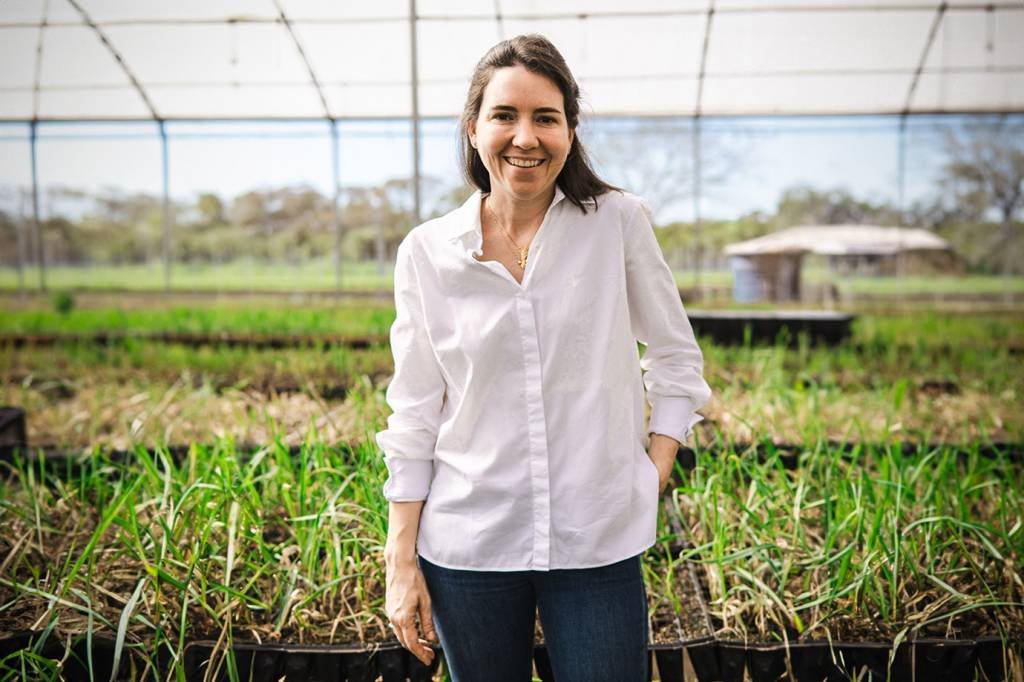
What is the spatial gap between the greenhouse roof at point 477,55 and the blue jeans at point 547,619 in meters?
6.16

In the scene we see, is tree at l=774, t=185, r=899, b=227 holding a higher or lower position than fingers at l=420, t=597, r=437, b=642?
higher

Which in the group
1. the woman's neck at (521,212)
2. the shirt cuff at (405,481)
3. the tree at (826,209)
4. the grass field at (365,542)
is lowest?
the grass field at (365,542)

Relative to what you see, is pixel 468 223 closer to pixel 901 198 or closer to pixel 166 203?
pixel 166 203

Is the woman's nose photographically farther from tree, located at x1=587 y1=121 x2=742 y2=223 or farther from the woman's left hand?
tree, located at x1=587 y1=121 x2=742 y2=223

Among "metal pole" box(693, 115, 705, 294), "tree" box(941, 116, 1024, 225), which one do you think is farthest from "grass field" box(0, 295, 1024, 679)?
"tree" box(941, 116, 1024, 225)

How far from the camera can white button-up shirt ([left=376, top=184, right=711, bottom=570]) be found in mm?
999

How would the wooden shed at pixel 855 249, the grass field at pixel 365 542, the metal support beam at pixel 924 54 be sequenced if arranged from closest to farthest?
the grass field at pixel 365 542
the metal support beam at pixel 924 54
the wooden shed at pixel 855 249

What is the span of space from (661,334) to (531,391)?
0.81 ft

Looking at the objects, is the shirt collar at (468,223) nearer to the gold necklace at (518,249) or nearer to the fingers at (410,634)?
the gold necklace at (518,249)

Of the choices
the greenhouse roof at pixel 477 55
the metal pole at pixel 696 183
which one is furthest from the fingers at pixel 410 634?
the metal pole at pixel 696 183

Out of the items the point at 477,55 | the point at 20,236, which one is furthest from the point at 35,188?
the point at 477,55

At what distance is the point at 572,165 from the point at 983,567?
57.8 inches

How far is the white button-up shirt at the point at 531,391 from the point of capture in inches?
39.3

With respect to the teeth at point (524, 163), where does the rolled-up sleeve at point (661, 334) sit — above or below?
below
